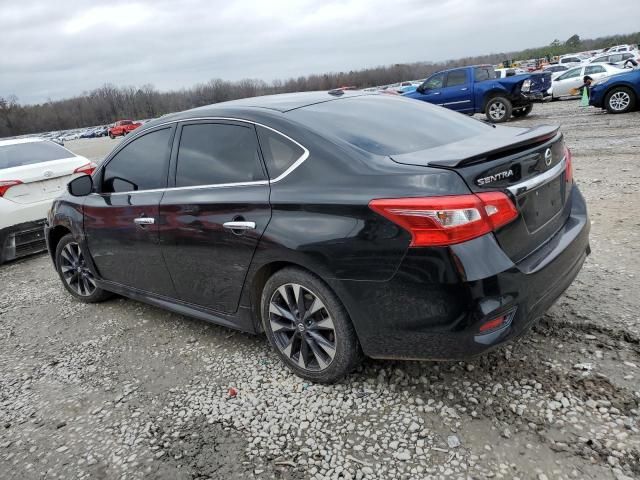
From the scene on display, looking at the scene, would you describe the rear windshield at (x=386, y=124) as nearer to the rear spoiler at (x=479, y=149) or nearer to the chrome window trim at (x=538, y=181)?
the rear spoiler at (x=479, y=149)

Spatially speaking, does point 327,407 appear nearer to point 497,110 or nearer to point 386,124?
point 386,124

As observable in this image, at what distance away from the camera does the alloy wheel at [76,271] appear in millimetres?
4750

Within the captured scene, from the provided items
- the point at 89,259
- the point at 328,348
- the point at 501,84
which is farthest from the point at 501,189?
the point at 501,84

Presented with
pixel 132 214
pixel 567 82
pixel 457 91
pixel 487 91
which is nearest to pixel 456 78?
pixel 457 91

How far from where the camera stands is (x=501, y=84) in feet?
50.1

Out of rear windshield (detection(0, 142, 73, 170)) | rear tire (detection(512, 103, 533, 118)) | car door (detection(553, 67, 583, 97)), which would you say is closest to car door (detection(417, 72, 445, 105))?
rear tire (detection(512, 103, 533, 118))

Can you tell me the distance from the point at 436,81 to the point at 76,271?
1424 cm

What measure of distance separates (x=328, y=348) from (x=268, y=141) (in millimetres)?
1266

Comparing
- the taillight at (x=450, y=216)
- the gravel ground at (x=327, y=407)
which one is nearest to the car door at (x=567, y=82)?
the gravel ground at (x=327, y=407)

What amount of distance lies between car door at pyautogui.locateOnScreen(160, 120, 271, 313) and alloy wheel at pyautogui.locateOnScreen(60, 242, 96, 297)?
5.27 ft

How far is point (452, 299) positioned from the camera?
2330 mm

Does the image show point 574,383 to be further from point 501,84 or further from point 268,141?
point 501,84

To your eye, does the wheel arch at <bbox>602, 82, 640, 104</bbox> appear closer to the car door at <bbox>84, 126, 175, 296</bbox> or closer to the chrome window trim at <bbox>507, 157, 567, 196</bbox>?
the chrome window trim at <bbox>507, 157, 567, 196</bbox>

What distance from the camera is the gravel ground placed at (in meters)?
2.36
